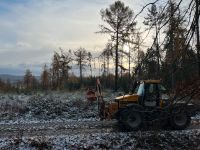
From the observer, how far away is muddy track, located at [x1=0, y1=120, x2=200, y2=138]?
1938 centimetres

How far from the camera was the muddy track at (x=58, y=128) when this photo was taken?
763 inches

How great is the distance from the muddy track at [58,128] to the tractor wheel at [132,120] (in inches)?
29.1

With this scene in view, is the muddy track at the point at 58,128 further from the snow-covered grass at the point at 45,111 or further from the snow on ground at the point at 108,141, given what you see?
the snow-covered grass at the point at 45,111

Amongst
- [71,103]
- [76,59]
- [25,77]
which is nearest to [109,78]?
[76,59]

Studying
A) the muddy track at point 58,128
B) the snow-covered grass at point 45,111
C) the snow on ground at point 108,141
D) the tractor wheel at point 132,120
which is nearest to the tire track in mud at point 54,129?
the muddy track at point 58,128

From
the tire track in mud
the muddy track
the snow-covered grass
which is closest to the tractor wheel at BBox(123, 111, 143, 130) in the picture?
the muddy track

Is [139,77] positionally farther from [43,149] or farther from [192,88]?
[43,149]

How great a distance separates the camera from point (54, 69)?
8300cm

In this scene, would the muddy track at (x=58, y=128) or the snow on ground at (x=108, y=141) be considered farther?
the muddy track at (x=58, y=128)

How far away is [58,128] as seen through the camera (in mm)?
20984

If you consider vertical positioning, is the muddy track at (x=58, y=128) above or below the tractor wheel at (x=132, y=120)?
below

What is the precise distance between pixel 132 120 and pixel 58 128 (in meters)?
3.74

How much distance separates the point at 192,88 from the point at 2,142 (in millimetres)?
13542

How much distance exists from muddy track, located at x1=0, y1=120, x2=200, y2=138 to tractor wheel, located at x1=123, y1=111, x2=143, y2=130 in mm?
738
